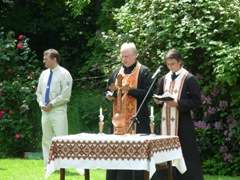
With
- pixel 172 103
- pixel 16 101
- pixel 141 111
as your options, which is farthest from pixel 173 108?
pixel 16 101

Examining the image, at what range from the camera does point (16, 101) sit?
15070 mm

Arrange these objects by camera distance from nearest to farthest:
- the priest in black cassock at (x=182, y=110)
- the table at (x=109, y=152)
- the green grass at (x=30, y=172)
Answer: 1. the table at (x=109, y=152)
2. the priest in black cassock at (x=182, y=110)
3. the green grass at (x=30, y=172)

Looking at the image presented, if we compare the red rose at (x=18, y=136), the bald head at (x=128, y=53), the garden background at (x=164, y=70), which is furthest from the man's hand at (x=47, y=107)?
the red rose at (x=18, y=136)

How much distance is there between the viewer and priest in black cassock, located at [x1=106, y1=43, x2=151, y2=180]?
826 centimetres

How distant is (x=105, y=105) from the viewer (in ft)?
50.0

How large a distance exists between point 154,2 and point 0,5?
864 centimetres

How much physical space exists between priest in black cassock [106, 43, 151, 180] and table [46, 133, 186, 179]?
1095mm

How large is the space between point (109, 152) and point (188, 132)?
2.04 meters

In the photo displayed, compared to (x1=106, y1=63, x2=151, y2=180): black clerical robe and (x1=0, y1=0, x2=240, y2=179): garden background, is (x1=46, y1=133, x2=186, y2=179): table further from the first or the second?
(x1=0, y1=0, x2=240, y2=179): garden background

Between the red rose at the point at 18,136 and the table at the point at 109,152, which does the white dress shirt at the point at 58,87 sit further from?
the table at the point at 109,152

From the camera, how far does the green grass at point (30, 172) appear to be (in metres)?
11.0

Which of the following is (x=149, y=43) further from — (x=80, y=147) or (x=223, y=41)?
(x=80, y=147)

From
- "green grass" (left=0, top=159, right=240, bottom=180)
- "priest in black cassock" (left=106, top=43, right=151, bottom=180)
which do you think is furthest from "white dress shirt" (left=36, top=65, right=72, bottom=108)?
"priest in black cassock" (left=106, top=43, right=151, bottom=180)

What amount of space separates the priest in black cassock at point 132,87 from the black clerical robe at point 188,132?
478mm
